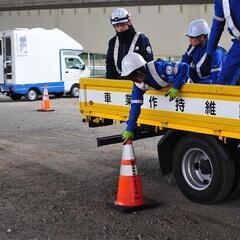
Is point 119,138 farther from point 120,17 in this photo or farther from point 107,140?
point 120,17

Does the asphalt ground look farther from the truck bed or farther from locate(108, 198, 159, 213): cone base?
the truck bed

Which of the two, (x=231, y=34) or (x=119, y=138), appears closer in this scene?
(x=231, y=34)

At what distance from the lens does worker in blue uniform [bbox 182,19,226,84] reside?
20.6 feet

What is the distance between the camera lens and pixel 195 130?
17.9 feet

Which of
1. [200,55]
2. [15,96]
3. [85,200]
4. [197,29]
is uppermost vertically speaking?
[197,29]

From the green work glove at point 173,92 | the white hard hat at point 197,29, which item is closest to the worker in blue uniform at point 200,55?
the white hard hat at point 197,29

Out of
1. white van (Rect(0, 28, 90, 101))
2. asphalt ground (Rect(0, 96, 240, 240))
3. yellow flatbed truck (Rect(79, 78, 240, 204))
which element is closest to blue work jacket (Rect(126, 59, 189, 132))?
yellow flatbed truck (Rect(79, 78, 240, 204))

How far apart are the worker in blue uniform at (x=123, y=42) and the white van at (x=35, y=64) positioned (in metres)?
14.9

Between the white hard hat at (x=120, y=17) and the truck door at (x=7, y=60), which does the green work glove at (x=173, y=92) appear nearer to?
the white hard hat at (x=120, y=17)

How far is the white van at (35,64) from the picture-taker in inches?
845

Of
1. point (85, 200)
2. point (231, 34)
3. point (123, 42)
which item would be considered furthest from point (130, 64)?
point (85, 200)


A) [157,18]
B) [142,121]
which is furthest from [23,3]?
[142,121]

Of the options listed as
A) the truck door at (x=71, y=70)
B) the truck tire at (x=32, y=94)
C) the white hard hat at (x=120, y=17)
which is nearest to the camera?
the white hard hat at (x=120, y=17)

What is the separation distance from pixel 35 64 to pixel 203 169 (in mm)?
17087
